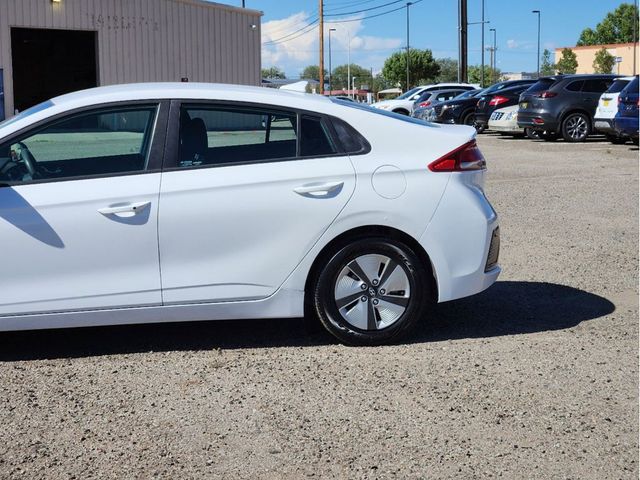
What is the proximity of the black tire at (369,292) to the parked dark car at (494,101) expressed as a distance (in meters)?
21.7

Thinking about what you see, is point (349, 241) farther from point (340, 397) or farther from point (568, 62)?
point (568, 62)

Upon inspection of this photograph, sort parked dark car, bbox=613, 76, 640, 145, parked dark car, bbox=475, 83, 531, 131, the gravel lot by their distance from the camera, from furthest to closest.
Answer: parked dark car, bbox=475, 83, 531, 131, parked dark car, bbox=613, 76, 640, 145, the gravel lot

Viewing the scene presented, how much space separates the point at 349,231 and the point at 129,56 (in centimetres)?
3106

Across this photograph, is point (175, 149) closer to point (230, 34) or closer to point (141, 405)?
point (141, 405)

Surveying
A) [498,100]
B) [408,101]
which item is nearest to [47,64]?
[408,101]

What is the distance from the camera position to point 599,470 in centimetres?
376

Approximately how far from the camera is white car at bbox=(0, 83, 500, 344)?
506cm

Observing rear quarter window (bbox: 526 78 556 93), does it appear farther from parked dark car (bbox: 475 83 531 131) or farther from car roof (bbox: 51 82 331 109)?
car roof (bbox: 51 82 331 109)

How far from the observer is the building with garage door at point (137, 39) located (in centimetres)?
3278

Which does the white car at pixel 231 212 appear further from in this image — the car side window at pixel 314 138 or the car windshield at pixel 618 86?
the car windshield at pixel 618 86

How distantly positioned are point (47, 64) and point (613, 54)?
6959cm

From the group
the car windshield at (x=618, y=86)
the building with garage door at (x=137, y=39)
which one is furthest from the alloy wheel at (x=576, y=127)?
the building with garage door at (x=137, y=39)

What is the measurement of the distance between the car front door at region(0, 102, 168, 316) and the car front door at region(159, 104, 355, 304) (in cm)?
12

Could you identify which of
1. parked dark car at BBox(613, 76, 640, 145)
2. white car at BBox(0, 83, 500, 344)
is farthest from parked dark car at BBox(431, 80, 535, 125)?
white car at BBox(0, 83, 500, 344)
